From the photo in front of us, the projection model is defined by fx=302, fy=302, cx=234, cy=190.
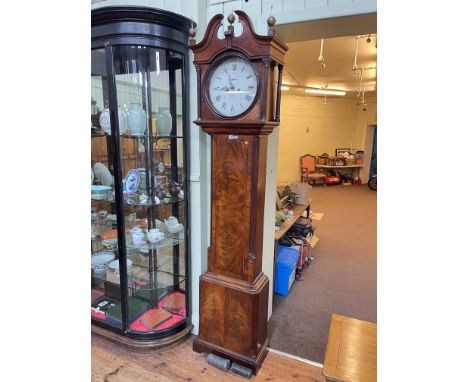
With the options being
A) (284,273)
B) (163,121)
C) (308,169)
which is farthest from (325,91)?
(163,121)

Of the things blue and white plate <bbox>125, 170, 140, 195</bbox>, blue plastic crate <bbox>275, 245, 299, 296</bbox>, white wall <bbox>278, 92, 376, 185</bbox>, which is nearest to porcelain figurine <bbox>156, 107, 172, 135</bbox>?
blue and white plate <bbox>125, 170, 140, 195</bbox>

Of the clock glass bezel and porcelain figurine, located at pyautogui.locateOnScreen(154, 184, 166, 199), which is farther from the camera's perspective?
porcelain figurine, located at pyautogui.locateOnScreen(154, 184, 166, 199)

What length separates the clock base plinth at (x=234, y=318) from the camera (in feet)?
6.06

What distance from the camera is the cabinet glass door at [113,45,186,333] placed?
6.30 feet

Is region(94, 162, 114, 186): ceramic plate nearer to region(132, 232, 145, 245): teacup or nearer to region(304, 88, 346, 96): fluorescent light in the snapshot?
region(132, 232, 145, 245): teacup

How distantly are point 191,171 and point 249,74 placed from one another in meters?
0.76

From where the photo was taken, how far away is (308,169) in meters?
8.94

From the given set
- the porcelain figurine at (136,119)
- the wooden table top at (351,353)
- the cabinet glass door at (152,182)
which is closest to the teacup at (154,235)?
the cabinet glass door at (152,182)

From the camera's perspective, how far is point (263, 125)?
1.58 metres

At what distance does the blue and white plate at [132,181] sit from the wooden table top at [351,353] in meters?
1.44

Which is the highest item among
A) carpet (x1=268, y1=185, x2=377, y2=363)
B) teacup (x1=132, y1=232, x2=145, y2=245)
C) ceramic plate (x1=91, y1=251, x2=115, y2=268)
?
teacup (x1=132, y1=232, x2=145, y2=245)
